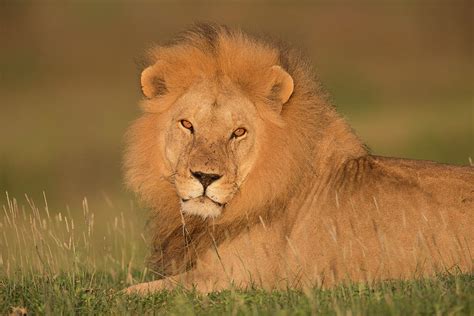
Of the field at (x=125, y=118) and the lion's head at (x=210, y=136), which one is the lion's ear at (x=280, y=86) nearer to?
the lion's head at (x=210, y=136)

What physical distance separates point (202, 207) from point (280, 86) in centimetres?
115

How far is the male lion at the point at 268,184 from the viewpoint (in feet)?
25.3

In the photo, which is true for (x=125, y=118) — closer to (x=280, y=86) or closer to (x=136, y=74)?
(x=136, y=74)

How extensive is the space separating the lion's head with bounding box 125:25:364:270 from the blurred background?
371 inches

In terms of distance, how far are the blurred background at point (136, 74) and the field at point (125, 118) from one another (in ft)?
0.27

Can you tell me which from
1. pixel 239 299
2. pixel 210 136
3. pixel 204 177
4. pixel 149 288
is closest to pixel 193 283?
pixel 149 288

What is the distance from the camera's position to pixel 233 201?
7.92m

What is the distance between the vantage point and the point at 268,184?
7965 mm

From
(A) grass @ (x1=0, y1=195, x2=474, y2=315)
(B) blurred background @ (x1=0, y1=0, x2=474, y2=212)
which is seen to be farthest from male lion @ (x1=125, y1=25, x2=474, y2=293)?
(B) blurred background @ (x1=0, y1=0, x2=474, y2=212)

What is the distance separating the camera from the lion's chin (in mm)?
7590

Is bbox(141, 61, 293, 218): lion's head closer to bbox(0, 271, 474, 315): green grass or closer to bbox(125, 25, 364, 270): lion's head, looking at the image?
bbox(125, 25, 364, 270): lion's head

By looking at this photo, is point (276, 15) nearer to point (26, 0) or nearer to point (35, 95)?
point (26, 0)

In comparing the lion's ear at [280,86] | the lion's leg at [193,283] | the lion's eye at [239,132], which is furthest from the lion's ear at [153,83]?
the lion's leg at [193,283]

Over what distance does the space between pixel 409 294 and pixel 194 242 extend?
1954 millimetres
